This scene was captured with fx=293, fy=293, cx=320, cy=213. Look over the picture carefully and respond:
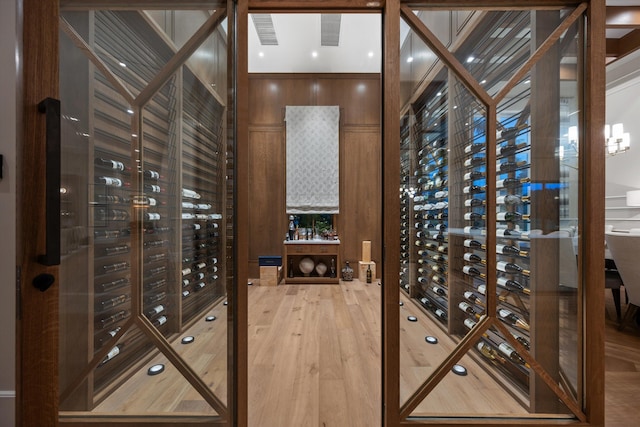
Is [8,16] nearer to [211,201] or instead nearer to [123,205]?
[123,205]

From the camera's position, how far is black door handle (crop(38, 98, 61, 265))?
761mm

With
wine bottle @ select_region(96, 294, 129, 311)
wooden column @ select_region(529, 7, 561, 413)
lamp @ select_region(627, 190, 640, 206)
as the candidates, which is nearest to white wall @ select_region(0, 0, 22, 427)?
wine bottle @ select_region(96, 294, 129, 311)

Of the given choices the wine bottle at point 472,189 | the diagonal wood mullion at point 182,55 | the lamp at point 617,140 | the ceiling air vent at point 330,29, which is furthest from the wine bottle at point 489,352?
the lamp at point 617,140

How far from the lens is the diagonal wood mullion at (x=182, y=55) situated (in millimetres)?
1217

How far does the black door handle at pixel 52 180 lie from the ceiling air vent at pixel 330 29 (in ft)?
11.5

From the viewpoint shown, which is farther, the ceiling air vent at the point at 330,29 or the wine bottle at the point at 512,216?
the ceiling air vent at the point at 330,29

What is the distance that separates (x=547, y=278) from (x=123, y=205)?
2.02 metres

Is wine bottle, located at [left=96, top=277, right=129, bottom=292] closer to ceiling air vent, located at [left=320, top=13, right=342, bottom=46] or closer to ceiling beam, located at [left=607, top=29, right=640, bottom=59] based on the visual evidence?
ceiling air vent, located at [left=320, top=13, right=342, bottom=46]

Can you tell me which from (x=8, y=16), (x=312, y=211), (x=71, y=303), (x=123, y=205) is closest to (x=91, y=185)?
(x=123, y=205)

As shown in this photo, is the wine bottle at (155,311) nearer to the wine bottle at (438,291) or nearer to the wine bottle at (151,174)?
the wine bottle at (151,174)

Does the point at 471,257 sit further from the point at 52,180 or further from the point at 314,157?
the point at 314,157

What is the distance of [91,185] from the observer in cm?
101

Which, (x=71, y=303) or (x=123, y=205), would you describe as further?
(x=123, y=205)

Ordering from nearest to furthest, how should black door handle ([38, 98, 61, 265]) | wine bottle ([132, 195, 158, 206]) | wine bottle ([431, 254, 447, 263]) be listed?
1. black door handle ([38, 98, 61, 265])
2. wine bottle ([132, 195, 158, 206])
3. wine bottle ([431, 254, 447, 263])
